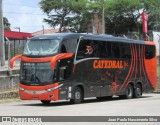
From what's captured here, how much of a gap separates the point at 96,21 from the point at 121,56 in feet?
218

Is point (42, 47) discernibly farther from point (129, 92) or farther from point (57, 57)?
point (129, 92)

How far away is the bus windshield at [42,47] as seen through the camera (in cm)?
2389

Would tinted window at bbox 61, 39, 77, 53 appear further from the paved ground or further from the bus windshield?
the paved ground

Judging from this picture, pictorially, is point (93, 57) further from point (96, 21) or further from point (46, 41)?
point (96, 21)

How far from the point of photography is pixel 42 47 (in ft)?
79.1

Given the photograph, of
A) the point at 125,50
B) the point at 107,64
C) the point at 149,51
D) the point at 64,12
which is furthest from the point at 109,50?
the point at 64,12

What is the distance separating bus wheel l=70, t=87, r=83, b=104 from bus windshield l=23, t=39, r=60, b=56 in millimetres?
2611

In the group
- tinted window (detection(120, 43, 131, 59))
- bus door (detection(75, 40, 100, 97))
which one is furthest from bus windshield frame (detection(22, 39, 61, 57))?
tinted window (detection(120, 43, 131, 59))

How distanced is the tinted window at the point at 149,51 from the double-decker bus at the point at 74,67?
194 centimetres

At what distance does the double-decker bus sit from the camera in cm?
2377

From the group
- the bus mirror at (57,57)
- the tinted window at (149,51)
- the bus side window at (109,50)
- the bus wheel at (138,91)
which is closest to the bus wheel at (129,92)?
the bus wheel at (138,91)

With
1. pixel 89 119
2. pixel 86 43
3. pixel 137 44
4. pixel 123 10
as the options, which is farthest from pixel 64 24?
pixel 89 119

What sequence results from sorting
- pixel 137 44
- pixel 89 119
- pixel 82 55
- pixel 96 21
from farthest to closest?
1. pixel 96 21
2. pixel 137 44
3. pixel 82 55
4. pixel 89 119

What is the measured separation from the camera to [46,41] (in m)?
24.3
